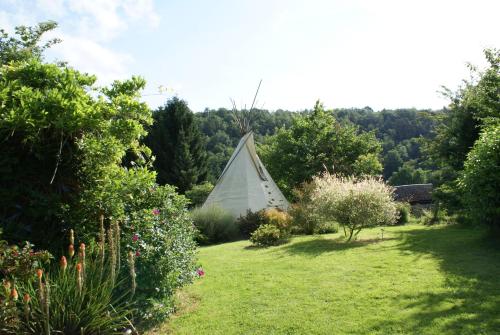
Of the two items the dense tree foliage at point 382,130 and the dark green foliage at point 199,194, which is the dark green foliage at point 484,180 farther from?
the dense tree foliage at point 382,130

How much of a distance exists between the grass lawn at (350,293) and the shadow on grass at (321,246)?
0.32m

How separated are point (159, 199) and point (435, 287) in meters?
4.39

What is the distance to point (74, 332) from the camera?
3.87 metres


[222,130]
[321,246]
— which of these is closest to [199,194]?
[321,246]

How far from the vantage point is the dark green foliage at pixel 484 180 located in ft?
27.2

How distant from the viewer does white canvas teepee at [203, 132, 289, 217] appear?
1792 centimetres

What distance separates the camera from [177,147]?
104 ft

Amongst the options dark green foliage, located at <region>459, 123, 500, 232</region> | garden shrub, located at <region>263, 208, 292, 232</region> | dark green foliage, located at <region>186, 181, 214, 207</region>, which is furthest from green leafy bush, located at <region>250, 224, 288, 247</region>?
dark green foliage, located at <region>186, 181, 214, 207</region>

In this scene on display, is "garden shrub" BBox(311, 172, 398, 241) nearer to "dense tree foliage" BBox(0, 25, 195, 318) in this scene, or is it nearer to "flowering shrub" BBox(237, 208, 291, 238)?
"flowering shrub" BBox(237, 208, 291, 238)

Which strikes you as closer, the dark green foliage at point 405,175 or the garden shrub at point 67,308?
the garden shrub at point 67,308

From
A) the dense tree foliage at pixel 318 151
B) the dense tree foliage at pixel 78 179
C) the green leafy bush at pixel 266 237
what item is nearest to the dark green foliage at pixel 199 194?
the dense tree foliage at pixel 318 151

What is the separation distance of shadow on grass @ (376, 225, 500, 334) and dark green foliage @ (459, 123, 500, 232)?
3.06ft

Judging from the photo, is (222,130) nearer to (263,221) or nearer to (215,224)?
(215,224)

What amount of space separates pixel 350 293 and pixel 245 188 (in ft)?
40.5
